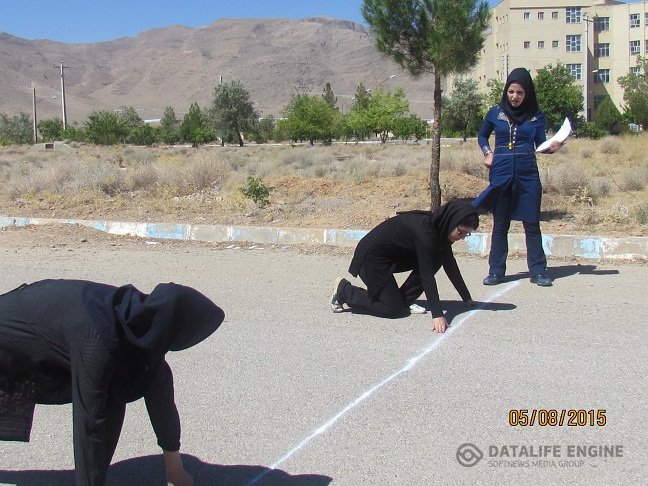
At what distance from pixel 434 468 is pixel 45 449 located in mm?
2028

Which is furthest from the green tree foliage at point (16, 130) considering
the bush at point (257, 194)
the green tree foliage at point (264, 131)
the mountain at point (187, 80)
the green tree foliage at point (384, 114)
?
the bush at point (257, 194)

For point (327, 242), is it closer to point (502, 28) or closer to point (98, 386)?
point (98, 386)

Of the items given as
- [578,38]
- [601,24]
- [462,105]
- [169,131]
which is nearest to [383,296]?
[462,105]

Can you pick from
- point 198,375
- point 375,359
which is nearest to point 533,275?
point 375,359

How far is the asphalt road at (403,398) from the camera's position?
3785 mm

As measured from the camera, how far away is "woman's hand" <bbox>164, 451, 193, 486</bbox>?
3.35 meters

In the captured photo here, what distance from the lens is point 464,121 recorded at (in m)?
76.5

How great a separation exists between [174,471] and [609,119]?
206 feet

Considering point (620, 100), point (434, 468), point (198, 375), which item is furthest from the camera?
point (620, 100)

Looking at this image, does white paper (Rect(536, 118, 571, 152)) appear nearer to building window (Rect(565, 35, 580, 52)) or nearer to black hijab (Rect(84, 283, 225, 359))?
black hijab (Rect(84, 283, 225, 359))

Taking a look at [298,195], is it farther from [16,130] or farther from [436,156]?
[16,130]

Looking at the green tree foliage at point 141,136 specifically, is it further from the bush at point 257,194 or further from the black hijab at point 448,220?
the black hijab at point 448,220

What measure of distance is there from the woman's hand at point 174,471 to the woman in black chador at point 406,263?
2994mm

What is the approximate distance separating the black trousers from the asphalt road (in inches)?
3.9
